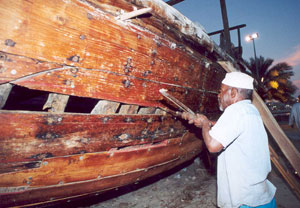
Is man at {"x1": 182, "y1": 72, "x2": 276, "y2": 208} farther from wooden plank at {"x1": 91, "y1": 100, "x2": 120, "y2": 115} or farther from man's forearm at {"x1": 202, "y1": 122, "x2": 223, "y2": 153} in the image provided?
wooden plank at {"x1": 91, "y1": 100, "x2": 120, "y2": 115}

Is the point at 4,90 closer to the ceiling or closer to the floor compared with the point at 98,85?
closer to the floor

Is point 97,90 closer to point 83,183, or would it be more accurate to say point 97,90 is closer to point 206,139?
point 83,183

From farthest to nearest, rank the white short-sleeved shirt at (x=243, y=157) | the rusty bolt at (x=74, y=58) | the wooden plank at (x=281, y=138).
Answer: the wooden plank at (x=281, y=138) → the white short-sleeved shirt at (x=243, y=157) → the rusty bolt at (x=74, y=58)

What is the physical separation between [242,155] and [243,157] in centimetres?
2

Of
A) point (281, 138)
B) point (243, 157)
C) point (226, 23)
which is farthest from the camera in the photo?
point (226, 23)

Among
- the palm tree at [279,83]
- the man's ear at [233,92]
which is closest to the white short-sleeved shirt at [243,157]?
the man's ear at [233,92]

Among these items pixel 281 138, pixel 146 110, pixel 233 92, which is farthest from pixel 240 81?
pixel 281 138

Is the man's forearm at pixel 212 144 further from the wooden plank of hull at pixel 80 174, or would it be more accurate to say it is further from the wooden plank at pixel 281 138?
the wooden plank at pixel 281 138

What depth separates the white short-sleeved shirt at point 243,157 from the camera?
55.6 inches

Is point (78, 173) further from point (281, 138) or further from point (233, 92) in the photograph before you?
point (281, 138)

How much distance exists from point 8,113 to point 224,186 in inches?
74.1

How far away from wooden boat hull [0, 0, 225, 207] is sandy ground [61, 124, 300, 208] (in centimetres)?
142

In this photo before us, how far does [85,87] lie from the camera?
1167 mm

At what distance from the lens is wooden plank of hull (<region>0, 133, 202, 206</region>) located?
109 centimetres
